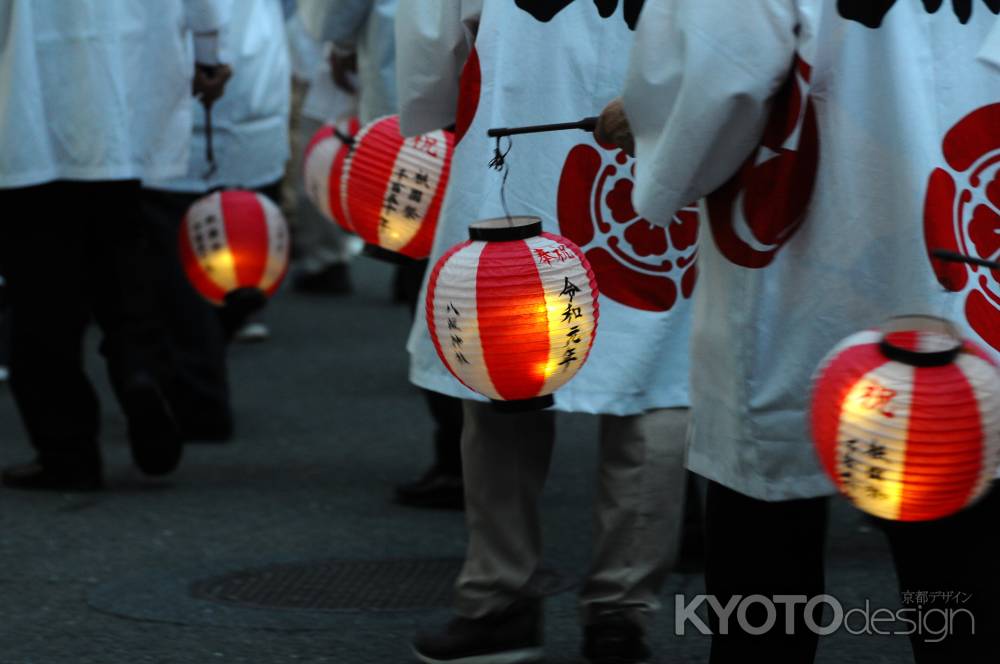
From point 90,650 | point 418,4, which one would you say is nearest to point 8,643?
point 90,650

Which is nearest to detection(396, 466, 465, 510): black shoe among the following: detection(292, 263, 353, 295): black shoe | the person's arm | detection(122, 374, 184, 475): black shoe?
detection(122, 374, 184, 475): black shoe

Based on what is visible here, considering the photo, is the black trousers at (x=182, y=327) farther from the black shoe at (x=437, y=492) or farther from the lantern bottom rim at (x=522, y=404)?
the lantern bottom rim at (x=522, y=404)

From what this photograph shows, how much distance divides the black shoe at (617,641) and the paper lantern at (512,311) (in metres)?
0.80

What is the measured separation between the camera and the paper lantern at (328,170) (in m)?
4.47

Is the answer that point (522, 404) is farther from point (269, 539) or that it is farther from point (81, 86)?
point (81, 86)

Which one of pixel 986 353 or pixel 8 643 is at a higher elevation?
pixel 986 353

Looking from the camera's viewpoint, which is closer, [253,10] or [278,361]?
[253,10]

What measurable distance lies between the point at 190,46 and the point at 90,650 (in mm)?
2170

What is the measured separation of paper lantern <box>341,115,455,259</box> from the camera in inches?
154

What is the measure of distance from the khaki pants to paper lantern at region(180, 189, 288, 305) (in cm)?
160

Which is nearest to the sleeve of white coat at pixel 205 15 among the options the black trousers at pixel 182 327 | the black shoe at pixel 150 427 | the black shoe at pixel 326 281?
the black trousers at pixel 182 327

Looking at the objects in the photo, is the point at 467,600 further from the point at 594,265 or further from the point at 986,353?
the point at 986,353

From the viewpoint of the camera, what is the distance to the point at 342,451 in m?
6.01

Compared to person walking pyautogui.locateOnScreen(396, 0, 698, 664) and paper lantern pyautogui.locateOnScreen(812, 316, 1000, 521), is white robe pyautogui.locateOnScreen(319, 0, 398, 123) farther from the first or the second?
paper lantern pyautogui.locateOnScreen(812, 316, 1000, 521)
